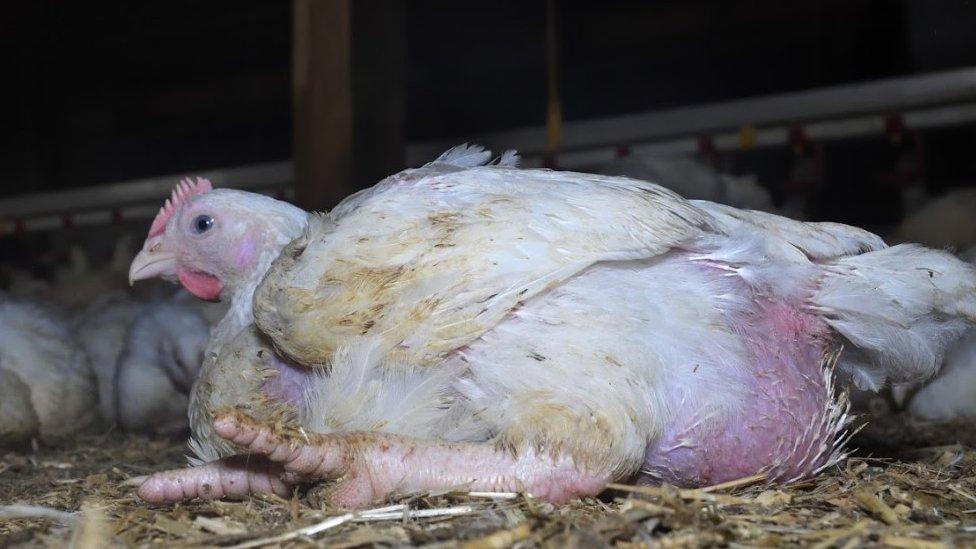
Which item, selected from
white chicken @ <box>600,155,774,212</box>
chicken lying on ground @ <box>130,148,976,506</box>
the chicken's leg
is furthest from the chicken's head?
white chicken @ <box>600,155,774,212</box>

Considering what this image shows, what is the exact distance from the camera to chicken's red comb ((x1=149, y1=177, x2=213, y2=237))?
3400 millimetres

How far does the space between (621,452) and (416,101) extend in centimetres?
777

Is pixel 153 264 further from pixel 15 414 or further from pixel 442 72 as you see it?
pixel 442 72

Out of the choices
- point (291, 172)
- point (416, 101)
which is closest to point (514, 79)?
point (416, 101)

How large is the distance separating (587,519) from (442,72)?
781 centimetres

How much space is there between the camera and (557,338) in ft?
7.06

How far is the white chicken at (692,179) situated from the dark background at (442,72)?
833 mm

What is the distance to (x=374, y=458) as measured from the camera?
206 cm

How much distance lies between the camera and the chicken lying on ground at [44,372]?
4.40m

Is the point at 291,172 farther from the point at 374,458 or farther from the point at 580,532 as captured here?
the point at 580,532

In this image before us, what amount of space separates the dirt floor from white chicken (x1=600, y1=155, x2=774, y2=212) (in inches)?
123

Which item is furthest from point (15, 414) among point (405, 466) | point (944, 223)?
point (944, 223)

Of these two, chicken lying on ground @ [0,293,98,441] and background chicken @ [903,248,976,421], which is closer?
background chicken @ [903,248,976,421]

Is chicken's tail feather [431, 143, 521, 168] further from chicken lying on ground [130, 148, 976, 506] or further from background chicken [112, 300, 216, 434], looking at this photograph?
background chicken [112, 300, 216, 434]
